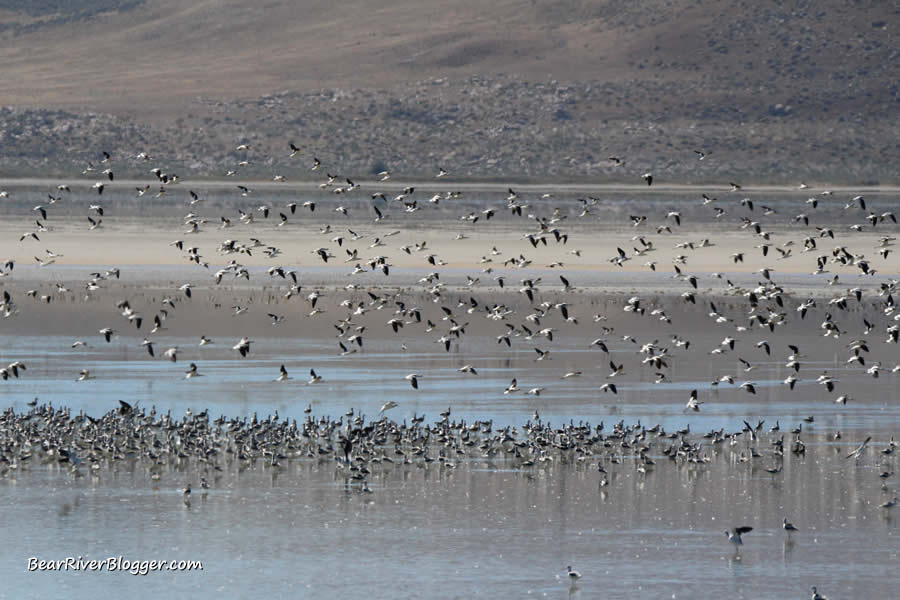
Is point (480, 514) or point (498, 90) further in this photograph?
point (498, 90)

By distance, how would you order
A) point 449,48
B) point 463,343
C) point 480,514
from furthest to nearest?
point 449,48, point 463,343, point 480,514

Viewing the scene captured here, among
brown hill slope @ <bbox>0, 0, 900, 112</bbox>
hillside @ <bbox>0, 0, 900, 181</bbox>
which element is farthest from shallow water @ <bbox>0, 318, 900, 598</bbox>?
brown hill slope @ <bbox>0, 0, 900, 112</bbox>

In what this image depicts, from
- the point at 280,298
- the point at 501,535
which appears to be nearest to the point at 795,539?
the point at 501,535

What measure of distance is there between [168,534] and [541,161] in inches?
3511

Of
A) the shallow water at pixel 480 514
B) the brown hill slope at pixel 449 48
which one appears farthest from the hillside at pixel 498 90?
the shallow water at pixel 480 514

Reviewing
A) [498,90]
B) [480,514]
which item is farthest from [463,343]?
[498,90]

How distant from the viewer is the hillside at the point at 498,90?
112 metres

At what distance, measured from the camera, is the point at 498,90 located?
5020 inches

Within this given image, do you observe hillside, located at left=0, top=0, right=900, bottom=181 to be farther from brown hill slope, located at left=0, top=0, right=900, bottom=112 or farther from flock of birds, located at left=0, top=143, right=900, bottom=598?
flock of birds, located at left=0, top=143, right=900, bottom=598

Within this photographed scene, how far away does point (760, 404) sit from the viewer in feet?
99.3

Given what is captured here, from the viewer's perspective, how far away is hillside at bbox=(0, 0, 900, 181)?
11181cm

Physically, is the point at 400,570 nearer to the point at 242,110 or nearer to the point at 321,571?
the point at 321,571

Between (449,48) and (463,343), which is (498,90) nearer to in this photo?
(449,48)

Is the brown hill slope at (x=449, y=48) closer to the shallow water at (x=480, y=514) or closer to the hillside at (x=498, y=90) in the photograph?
the hillside at (x=498, y=90)
